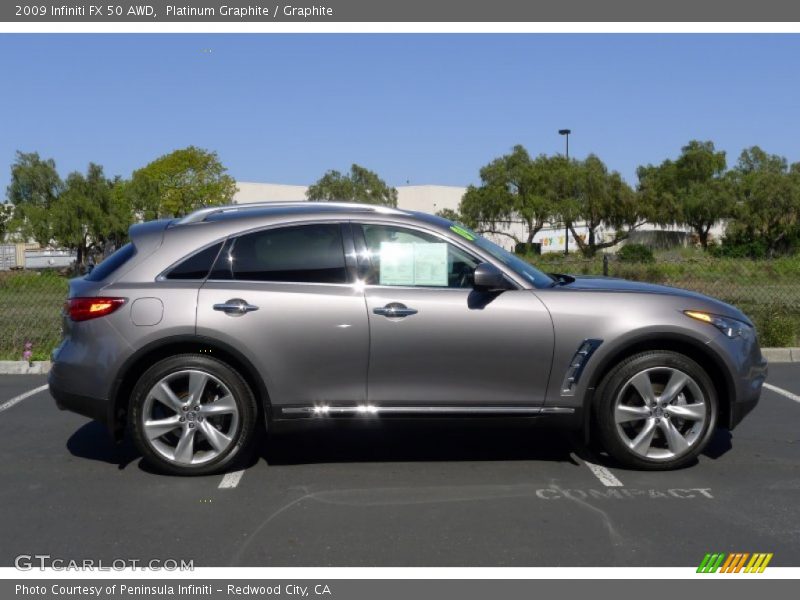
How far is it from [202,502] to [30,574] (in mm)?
1148

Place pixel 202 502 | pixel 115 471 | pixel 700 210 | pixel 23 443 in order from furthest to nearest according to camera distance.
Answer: pixel 700 210, pixel 23 443, pixel 115 471, pixel 202 502

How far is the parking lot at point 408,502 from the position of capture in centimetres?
429

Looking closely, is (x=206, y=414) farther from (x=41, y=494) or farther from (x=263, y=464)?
(x=41, y=494)

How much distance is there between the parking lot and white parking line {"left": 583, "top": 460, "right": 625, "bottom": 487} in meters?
0.03

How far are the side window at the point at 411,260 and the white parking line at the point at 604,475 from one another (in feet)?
4.89

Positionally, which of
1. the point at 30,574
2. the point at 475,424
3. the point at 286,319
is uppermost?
the point at 286,319

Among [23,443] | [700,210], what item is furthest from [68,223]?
[23,443]

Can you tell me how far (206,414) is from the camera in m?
5.37

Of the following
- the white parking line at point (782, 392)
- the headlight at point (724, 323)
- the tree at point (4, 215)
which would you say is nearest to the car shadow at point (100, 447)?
the headlight at point (724, 323)

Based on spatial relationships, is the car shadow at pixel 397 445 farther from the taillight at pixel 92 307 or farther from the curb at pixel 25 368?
the curb at pixel 25 368

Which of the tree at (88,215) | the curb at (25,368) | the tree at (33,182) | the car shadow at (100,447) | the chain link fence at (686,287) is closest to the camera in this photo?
the car shadow at (100,447)

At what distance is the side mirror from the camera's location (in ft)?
17.2

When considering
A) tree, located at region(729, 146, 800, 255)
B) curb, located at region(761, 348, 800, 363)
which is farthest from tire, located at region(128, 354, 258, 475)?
tree, located at region(729, 146, 800, 255)
